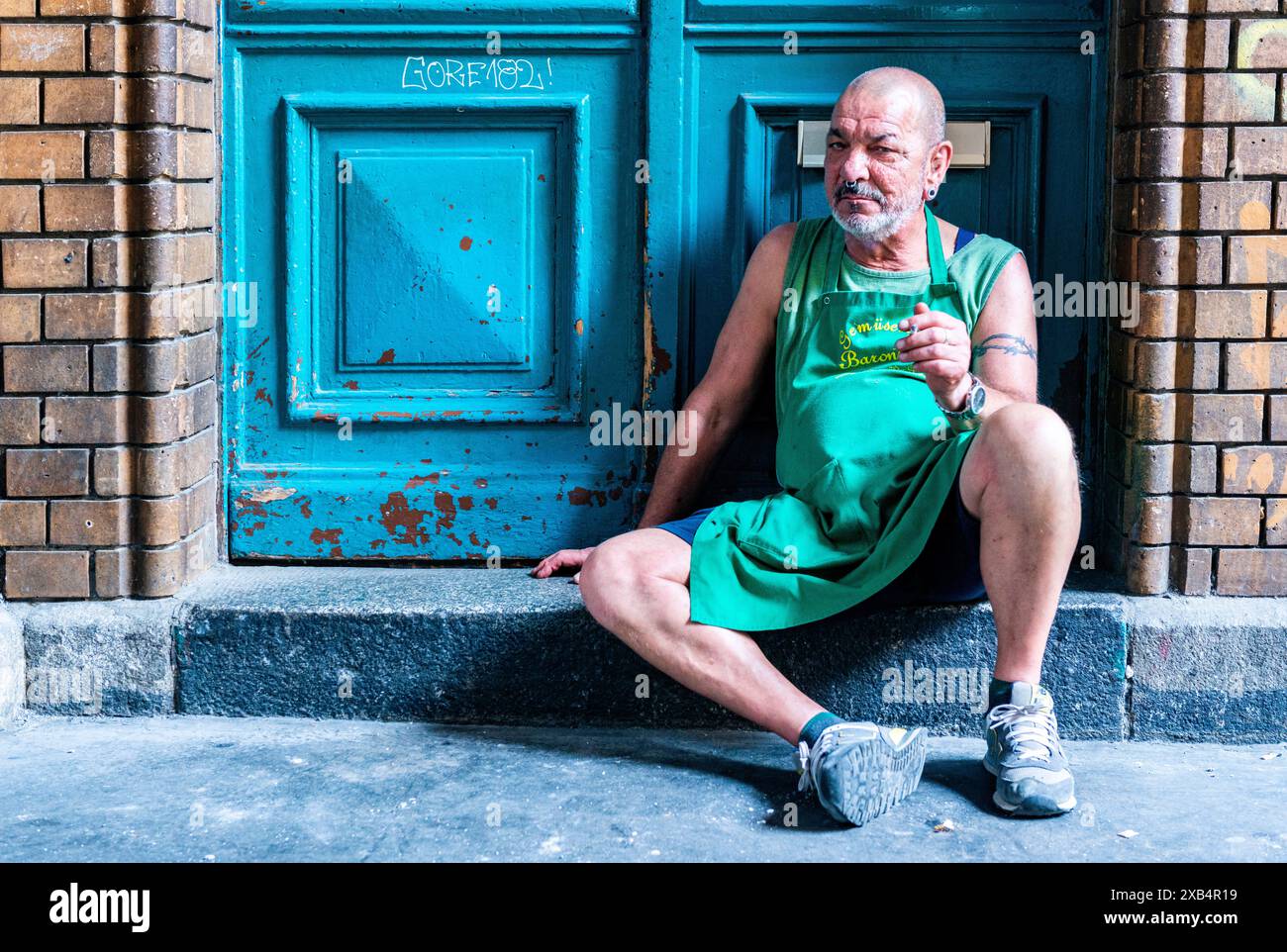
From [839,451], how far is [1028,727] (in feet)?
2.28

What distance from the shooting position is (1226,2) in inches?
125

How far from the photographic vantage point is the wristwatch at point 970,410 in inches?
118

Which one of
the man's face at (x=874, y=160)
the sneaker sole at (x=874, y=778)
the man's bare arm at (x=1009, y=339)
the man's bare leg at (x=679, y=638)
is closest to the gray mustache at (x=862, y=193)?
the man's face at (x=874, y=160)

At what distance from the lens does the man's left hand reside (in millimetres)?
2854

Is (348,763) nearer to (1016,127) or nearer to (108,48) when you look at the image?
(108,48)

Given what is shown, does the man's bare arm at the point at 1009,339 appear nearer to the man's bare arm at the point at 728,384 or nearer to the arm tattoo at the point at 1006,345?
the arm tattoo at the point at 1006,345

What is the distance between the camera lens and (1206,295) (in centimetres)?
324

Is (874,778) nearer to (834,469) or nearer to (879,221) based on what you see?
(834,469)

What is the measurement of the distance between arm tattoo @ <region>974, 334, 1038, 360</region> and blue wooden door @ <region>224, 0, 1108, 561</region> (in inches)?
14.8

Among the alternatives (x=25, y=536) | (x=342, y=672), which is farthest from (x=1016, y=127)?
(x=25, y=536)

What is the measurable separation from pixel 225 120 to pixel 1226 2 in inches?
89.6

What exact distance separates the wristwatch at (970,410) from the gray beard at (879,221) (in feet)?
1.30

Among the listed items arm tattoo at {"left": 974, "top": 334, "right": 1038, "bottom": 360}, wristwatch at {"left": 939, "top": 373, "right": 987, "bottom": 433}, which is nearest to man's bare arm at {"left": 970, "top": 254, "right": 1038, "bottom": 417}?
arm tattoo at {"left": 974, "top": 334, "right": 1038, "bottom": 360}

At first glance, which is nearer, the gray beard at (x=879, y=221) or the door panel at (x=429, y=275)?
the gray beard at (x=879, y=221)
